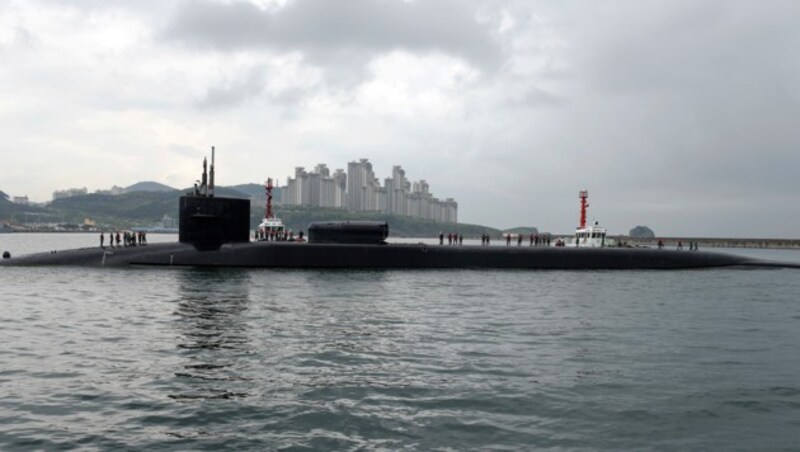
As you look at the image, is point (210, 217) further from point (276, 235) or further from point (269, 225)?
point (269, 225)

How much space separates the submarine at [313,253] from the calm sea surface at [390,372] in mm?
10529

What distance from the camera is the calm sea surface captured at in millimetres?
10188

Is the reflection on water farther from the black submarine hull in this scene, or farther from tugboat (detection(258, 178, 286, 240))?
tugboat (detection(258, 178, 286, 240))

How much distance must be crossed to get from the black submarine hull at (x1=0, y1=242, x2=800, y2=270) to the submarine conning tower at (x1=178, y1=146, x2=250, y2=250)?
0.51 m

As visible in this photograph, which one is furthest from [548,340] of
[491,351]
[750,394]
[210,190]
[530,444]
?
[210,190]

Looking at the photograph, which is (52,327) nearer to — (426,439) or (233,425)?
(233,425)

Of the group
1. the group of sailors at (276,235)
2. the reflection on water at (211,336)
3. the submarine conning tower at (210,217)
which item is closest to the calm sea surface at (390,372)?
the reflection on water at (211,336)

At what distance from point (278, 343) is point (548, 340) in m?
7.50

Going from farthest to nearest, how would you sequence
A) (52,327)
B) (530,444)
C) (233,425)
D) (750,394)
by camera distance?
(52,327) → (750,394) → (233,425) → (530,444)

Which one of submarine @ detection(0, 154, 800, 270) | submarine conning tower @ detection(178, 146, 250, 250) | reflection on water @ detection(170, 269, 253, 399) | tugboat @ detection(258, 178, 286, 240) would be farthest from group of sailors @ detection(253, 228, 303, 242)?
reflection on water @ detection(170, 269, 253, 399)

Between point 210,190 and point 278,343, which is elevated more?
point 210,190

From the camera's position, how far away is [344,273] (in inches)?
1512

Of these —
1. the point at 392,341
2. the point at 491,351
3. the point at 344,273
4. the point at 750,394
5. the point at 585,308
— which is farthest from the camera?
the point at 344,273

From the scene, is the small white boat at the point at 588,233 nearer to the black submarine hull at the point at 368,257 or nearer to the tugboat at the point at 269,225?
the black submarine hull at the point at 368,257
